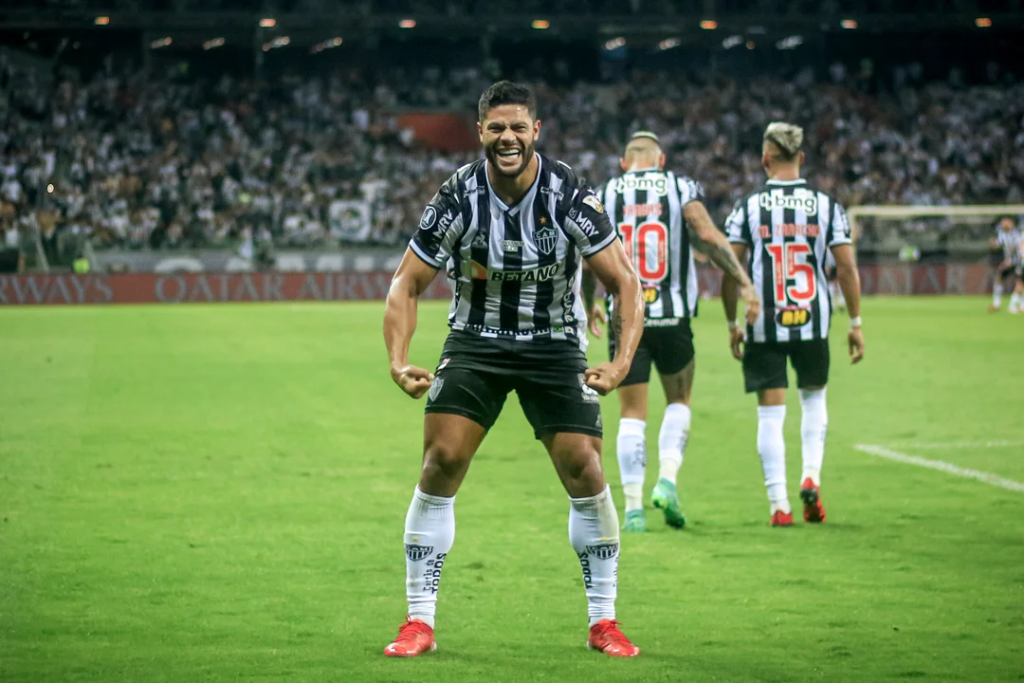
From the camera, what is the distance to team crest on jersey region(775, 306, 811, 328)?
807 centimetres

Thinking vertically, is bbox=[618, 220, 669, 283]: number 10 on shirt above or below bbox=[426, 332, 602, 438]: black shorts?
above

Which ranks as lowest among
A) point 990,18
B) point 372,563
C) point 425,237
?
point 372,563

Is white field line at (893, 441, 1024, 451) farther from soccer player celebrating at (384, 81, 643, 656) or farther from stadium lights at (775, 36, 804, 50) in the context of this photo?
stadium lights at (775, 36, 804, 50)

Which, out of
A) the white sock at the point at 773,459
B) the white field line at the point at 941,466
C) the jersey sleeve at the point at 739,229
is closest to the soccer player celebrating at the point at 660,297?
the jersey sleeve at the point at 739,229

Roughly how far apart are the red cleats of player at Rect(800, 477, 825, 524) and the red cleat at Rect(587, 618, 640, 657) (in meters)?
3.03

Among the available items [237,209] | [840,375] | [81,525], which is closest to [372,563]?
[81,525]

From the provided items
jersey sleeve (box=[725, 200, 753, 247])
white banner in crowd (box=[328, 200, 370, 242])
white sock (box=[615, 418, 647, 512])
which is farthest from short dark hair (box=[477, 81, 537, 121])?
white banner in crowd (box=[328, 200, 370, 242])

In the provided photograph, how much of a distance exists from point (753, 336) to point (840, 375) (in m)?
9.56

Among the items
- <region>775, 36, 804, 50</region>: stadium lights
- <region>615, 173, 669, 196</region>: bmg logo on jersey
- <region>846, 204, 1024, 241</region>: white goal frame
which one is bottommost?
<region>615, 173, 669, 196</region>: bmg logo on jersey

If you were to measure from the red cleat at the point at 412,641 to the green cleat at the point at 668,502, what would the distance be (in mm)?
2828

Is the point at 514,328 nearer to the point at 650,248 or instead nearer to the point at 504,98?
the point at 504,98

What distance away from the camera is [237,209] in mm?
40812

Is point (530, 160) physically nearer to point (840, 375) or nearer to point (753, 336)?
point (753, 336)

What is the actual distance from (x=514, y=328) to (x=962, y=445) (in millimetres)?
7139
